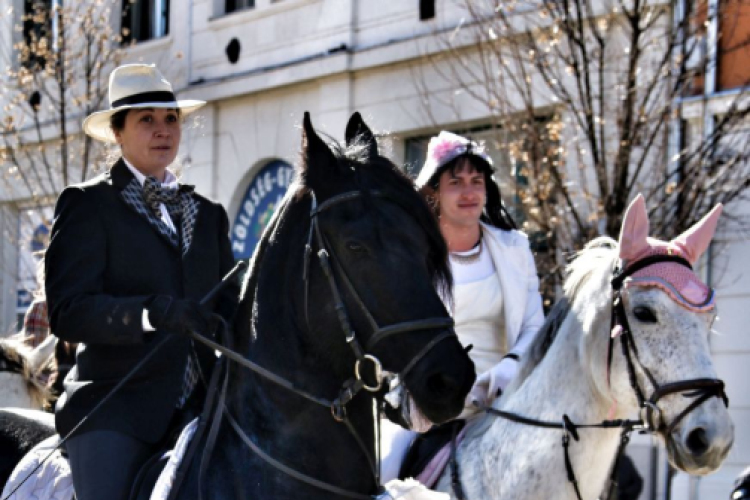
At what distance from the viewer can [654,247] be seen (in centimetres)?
516

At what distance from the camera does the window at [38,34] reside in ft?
52.4

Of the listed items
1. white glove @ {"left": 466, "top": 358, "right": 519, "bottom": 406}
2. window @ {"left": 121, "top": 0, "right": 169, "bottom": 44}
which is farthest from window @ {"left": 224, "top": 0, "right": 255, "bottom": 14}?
white glove @ {"left": 466, "top": 358, "right": 519, "bottom": 406}

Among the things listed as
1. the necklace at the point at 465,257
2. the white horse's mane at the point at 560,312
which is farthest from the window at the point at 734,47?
the white horse's mane at the point at 560,312

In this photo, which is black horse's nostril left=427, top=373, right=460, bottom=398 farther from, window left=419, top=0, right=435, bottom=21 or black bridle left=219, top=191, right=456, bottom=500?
window left=419, top=0, right=435, bottom=21

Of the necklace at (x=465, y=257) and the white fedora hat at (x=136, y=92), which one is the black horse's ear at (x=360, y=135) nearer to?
the white fedora hat at (x=136, y=92)

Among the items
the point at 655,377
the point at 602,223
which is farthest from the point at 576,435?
the point at 602,223

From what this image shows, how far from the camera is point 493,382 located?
5668 millimetres

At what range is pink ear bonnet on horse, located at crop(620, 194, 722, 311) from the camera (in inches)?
194

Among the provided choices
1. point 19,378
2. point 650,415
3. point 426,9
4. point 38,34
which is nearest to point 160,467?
point 650,415

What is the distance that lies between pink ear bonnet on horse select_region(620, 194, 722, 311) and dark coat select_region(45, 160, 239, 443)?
158cm

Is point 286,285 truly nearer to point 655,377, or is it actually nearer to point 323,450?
point 323,450

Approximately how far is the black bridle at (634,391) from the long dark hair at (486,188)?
1.03 meters

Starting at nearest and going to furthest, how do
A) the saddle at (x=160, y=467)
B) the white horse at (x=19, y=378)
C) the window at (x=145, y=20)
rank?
1. the saddle at (x=160, y=467)
2. the white horse at (x=19, y=378)
3. the window at (x=145, y=20)

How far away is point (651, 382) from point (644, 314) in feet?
0.88
